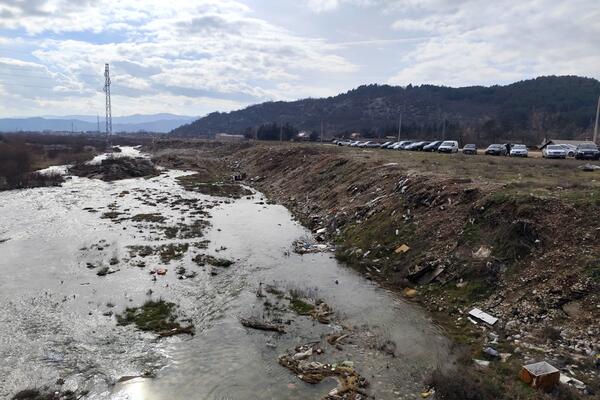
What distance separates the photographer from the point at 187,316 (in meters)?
15.7

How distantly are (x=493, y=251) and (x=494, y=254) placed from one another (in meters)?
0.21

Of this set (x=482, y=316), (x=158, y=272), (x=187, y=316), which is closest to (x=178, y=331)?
(x=187, y=316)

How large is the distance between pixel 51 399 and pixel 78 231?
67.9 feet

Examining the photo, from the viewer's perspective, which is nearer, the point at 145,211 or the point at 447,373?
the point at 447,373

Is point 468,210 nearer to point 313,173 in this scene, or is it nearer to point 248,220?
point 248,220

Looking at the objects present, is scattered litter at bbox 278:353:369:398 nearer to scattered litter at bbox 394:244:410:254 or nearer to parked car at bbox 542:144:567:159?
scattered litter at bbox 394:244:410:254

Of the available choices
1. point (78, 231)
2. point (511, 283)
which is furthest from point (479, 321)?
point (78, 231)

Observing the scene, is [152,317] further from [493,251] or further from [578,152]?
[578,152]

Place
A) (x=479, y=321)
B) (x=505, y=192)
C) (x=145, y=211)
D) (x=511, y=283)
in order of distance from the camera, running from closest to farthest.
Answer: (x=479, y=321), (x=511, y=283), (x=505, y=192), (x=145, y=211)

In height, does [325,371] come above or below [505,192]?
below

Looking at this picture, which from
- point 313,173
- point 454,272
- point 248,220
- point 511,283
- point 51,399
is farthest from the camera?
point 313,173

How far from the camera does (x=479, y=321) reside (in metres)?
14.4

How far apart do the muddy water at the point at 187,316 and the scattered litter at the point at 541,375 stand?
2.45m

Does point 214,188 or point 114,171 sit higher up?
point 114,171
